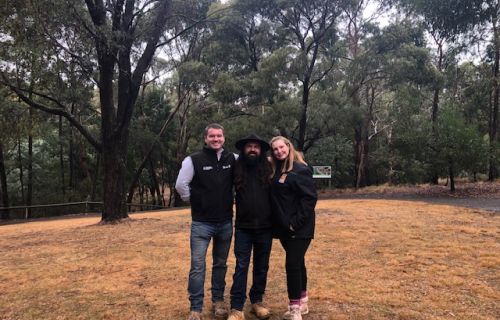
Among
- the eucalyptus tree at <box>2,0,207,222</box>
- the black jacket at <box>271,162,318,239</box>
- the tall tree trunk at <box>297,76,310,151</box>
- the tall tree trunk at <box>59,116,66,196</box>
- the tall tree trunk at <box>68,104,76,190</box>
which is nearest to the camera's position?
the black jacket at <box>271,162,318,239</box>

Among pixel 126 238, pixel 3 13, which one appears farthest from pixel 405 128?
pixel 3 13

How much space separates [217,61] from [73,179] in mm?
16764

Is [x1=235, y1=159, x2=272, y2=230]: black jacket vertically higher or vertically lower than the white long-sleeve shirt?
lower

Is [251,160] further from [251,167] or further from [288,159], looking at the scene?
[288,159]

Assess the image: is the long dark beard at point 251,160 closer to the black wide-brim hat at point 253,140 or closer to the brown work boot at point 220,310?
the black wide-brim hat at point 253,140

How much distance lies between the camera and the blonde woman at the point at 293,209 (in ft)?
12.5

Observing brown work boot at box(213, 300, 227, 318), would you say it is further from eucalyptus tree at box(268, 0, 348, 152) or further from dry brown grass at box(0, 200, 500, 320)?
eucalyptus tree at box(268, 0, 348, 152)

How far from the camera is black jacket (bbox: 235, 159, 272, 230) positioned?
3904 millimetres

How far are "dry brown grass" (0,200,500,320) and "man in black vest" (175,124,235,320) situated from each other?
500 millimetres

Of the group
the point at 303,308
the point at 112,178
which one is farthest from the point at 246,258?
the point at 112,178

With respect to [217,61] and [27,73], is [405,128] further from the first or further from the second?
[27,73]

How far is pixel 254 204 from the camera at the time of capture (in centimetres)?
391

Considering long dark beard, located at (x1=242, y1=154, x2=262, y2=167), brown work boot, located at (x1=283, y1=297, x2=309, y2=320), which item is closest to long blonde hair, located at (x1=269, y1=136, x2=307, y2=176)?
long dark beard, located at (x1=242, y1=154, x2=262, y2=167)

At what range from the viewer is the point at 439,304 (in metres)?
4.33
